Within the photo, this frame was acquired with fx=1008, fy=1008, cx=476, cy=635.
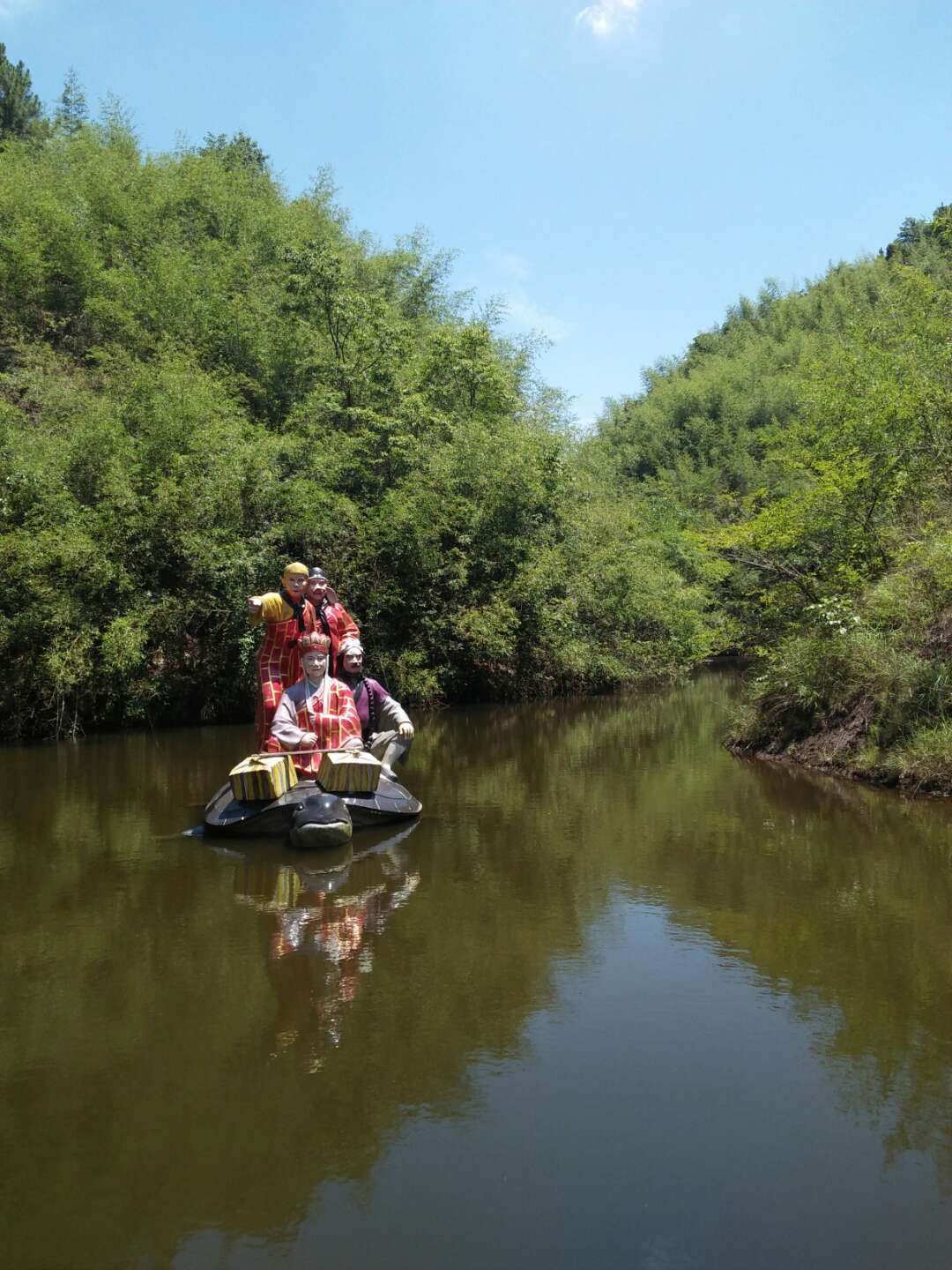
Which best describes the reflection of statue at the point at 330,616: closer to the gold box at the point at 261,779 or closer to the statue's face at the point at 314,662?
the statue's face at the point at 314,662

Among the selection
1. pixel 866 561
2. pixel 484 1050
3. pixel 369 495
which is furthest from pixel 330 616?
pixel 369 495

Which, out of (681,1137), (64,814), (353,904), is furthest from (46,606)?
(681,1137)

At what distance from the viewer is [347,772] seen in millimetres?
8844

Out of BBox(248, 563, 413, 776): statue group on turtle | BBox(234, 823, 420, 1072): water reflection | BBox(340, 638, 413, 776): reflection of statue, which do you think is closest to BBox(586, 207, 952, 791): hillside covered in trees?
BBox(340, 638, 413, 776): reflection of statue

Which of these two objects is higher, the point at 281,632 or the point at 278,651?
the point at 281,632

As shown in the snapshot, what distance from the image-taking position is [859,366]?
14516 millimetres

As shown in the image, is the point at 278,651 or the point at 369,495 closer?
the point at 278,651

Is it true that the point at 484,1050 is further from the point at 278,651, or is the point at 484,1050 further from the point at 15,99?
the point at 15,99

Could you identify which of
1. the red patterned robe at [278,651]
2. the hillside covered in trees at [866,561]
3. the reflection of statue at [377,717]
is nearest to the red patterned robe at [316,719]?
the red patterned robe at [278,651]

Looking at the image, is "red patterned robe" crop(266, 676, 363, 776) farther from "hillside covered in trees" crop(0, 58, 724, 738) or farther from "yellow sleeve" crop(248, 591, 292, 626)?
"hillside covered in trees" crop(0, 58, 724, 738)

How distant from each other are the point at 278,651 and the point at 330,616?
64 centimetres

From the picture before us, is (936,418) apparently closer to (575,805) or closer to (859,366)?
(859,366)

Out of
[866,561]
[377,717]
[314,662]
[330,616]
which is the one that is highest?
[866,561]

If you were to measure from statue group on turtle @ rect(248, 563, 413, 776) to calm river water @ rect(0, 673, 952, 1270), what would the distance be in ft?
3.59
